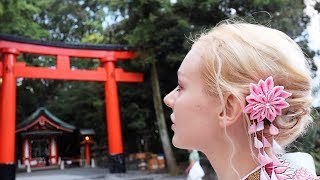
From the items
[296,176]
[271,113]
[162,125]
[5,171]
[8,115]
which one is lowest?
[296,176]

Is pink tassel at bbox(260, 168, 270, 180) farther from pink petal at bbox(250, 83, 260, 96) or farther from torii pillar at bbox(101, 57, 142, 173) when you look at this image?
torii pillar at bbox(101, 57, 142, 173)

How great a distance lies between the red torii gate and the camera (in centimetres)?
932

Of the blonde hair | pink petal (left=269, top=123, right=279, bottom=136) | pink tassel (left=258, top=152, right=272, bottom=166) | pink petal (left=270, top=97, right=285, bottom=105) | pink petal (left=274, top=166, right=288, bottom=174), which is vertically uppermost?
the blonde hair

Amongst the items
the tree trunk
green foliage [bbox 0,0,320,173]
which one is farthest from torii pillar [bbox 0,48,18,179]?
the tree trunk

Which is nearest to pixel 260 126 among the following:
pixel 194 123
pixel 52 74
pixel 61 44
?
pixel 194 123

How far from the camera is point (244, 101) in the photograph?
687 mm

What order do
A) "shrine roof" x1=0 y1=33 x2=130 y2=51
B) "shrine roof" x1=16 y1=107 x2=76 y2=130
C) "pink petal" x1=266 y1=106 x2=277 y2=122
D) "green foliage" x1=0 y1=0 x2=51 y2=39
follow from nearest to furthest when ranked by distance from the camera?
"pink petal" x1=266 y1=106 x2=277 y2=122
"green foliage" x1=0 y1=0 x2=51 y2=39
"shrine roof" x1=0 y1=33 x2=130 y2=51
"shrine roof" x1=16 y1=107 x2=76 y2=130

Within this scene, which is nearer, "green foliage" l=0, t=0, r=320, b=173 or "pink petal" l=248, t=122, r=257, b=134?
"pink petal" l=248, t=122, r=257, b=134

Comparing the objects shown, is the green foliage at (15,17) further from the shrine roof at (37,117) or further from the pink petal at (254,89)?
the pink petal at (254,89)

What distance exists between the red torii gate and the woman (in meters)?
9.20

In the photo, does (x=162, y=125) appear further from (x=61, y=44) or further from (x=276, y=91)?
(x=276, y=91)

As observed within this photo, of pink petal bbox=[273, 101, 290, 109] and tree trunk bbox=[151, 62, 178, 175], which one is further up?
tree trunk bbox=[151, 62, 178, 175]

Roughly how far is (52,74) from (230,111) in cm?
1010

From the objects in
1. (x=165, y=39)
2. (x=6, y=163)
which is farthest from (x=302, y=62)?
(x=165, y=39)
